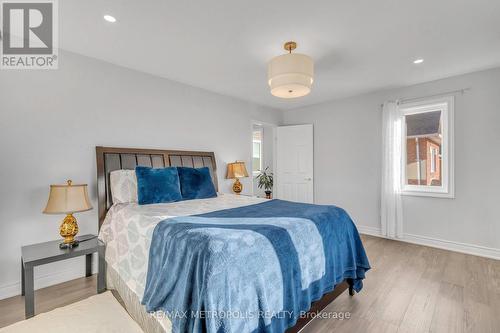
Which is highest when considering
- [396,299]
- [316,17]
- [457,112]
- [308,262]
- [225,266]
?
[316,17]

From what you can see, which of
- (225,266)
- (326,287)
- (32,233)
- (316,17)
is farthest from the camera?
(32,233)

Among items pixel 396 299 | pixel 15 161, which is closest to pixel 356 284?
pixel 396 299

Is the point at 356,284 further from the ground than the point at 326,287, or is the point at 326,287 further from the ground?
the point at 326,287

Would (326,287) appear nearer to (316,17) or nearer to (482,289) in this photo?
(482,289)

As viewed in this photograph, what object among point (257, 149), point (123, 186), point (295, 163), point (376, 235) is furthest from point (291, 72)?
point (257, 149)

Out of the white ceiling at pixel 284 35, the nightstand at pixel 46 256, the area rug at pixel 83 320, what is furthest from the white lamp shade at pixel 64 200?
the white ceiling at pixel 284 35

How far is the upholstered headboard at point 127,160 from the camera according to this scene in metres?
2.71

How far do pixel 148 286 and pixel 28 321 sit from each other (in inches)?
39.9

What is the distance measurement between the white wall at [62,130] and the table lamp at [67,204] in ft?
1.51

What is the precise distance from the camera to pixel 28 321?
1800mm

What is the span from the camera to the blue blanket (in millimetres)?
1257

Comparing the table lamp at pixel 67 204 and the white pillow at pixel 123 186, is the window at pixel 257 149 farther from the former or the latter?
the table lamp at pixel 67 204

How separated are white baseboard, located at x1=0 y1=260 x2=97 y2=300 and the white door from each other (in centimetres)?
371

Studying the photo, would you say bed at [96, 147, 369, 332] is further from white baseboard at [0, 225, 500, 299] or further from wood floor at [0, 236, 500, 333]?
white baseboard at [0, 225, 500, 299]
